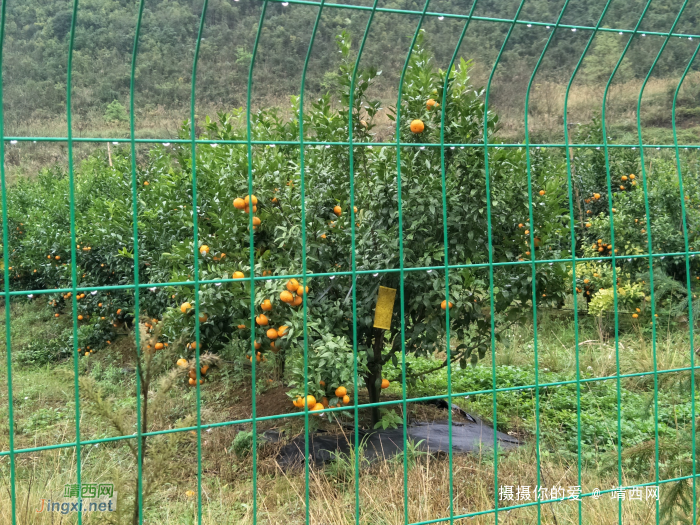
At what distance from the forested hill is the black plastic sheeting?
22.8 meters

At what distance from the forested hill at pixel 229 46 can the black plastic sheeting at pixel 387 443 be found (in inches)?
898

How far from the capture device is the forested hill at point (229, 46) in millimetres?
25672

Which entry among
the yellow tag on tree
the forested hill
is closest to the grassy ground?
the yellow tag on tree

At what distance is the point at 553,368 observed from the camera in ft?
17.4

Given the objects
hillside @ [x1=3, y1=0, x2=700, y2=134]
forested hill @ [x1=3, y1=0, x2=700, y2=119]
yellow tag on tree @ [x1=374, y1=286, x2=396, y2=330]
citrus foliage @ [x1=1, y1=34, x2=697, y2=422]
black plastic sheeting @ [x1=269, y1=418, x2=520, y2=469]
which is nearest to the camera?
yellow tag on tree @ [x1=374, y1=286, x2=396, y2=330]

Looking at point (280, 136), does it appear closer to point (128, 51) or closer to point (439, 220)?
point (439, 220)

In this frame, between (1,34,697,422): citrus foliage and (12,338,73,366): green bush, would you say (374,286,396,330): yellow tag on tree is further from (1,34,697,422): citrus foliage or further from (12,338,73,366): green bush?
(12,338,73,366): green bush

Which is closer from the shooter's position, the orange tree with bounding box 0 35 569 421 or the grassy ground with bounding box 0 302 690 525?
the grassy ground with bounding box 0 302 690 525

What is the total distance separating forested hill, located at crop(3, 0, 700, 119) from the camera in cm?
2567

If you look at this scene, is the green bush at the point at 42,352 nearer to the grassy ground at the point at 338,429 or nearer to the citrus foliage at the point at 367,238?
the grassy ground at the point at 338,429

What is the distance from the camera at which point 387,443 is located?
11.2ft

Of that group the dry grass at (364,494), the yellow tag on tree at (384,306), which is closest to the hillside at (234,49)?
the dry grass at (364,494)

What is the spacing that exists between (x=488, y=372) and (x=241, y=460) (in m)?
2.43

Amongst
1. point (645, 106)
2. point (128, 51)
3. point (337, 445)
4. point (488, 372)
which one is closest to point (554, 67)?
point (645, 106)
